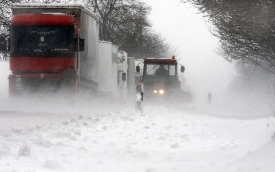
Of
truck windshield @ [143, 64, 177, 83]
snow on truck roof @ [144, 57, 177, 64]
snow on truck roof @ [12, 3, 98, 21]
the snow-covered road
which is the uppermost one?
snow on truck roof @ [12, 3, 98, 21]

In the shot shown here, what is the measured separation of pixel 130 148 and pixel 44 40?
10827 millimetres

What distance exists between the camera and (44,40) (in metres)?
19.2

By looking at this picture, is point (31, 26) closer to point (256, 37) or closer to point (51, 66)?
point (51, 66)

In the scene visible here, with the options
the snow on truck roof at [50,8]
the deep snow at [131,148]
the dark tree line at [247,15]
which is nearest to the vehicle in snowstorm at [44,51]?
the snow on truck roof at [50,8]

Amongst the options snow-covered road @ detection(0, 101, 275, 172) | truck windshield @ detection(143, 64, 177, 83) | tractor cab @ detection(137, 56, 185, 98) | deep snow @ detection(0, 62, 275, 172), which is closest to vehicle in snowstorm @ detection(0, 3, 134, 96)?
deep snow @ detection(0, 62, 275, 172)

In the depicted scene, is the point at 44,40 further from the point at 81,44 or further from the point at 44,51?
the point at 81,44

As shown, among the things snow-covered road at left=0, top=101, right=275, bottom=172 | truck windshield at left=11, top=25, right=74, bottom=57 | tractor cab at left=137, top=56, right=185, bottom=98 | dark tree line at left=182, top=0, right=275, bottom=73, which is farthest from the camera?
tractor cab at left=137, top=56, right=185, bottom=98

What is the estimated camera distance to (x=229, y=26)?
17.2 metres

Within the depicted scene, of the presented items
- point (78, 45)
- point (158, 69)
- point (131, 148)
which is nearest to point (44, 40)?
point (78, 45)

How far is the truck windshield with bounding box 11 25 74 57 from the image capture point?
62.7ft

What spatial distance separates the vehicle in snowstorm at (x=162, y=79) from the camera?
30094 millimetres

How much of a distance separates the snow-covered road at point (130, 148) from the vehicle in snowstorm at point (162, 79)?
1675cm

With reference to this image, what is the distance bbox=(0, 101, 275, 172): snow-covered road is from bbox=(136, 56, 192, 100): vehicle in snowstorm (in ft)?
54.9

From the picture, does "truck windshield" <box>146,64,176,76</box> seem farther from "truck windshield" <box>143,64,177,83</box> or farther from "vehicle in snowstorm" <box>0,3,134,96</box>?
"vehicle in snowstorm" <box>0,3,134,96</box>
